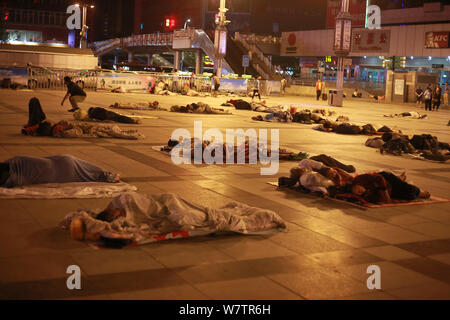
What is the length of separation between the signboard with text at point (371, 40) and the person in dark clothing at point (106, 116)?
131 feet

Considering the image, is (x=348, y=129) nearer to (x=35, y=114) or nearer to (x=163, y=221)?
(x=35, y=114)

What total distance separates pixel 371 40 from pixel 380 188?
4988cm

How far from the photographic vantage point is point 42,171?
9109mm

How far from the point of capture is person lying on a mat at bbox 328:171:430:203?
9.69 metres

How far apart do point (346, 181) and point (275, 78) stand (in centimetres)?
5123

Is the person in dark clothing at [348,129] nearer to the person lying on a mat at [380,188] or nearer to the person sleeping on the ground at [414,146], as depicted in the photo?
the person sleeping on the ground at [414,146]

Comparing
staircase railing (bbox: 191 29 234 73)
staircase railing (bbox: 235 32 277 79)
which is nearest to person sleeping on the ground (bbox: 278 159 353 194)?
staircase railing (bbox: 191 29 234 73)

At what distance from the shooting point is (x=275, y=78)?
199 feet

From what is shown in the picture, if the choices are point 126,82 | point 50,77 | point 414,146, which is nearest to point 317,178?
point 414,146

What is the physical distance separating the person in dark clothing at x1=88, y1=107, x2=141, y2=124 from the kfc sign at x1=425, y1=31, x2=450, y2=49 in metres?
36.5

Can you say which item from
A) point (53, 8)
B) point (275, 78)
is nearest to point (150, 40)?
point (275, 78)

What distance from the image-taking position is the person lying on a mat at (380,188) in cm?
969

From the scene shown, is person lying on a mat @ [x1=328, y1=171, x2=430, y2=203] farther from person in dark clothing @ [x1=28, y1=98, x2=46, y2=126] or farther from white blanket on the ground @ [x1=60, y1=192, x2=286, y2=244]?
person in dark clothing @ [x1=28, y1=98, x2=46, y2=126]

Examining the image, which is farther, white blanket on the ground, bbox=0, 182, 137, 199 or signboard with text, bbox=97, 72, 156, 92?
signboard with text, bbox=97, 72, 156, 92
